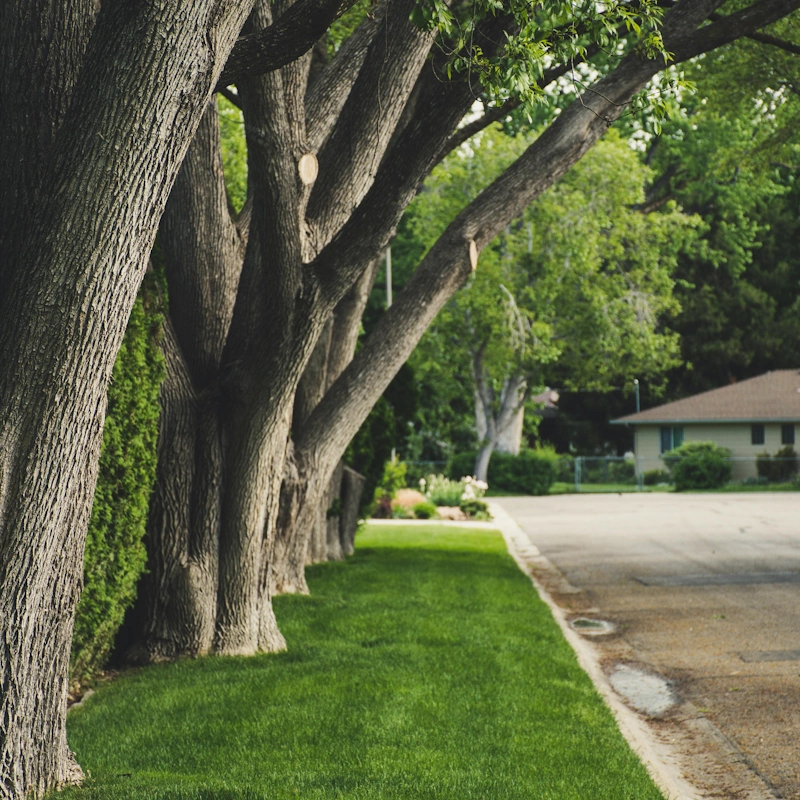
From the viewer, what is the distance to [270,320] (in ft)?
25.3

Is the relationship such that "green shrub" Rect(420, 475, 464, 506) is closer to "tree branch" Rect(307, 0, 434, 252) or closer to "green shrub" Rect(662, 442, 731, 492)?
"green shrub" Rect(662, 442, 731, 492)

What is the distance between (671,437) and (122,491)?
153ft

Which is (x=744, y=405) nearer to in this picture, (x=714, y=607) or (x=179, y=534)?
(x=714, y=607)

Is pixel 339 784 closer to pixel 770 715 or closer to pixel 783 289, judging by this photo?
pixel 770 715

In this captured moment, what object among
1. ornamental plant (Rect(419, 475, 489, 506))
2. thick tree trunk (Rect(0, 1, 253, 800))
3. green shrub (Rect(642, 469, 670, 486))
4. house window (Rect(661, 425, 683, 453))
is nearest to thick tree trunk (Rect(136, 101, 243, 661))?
thick tree trunk (Rect(0, 1, 253, 800))

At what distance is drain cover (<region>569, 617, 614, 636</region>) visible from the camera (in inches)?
417

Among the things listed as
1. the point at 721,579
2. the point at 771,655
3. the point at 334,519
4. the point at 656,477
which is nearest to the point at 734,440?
the point at 656,477

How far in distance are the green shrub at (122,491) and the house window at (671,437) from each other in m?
45.6

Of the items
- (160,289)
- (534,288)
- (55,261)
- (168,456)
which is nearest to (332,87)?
(160,289)

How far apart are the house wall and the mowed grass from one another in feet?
126

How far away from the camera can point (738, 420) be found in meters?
48.1

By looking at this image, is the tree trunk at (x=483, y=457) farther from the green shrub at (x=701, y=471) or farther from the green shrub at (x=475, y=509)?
the green shrub at (x=475, y=509)

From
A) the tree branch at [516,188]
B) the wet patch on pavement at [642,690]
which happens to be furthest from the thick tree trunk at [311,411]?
the wet patch on pavement at [642,690]

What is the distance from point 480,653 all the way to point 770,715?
244 centimetres
